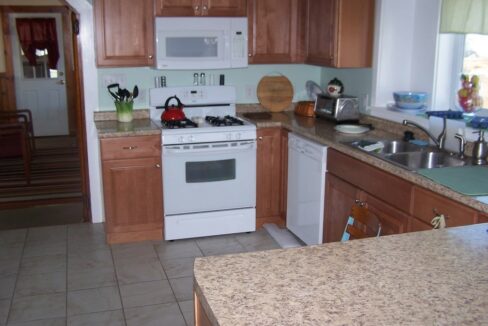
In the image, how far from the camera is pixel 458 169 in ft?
9.05

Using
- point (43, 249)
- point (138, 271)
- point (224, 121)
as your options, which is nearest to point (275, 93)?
point (224, 121)

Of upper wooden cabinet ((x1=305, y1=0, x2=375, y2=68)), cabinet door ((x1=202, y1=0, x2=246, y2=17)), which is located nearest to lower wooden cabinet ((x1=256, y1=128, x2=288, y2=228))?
upper wooden cabinet ((x1=305, y1=0, x2=375, y2=68))

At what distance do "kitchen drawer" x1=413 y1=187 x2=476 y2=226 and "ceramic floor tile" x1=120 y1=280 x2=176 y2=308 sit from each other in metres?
1.55

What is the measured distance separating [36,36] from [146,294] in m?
6.55

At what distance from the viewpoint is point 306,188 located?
3914mm

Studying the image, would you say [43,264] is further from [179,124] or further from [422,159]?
[422,159]

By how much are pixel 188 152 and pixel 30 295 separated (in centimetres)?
146

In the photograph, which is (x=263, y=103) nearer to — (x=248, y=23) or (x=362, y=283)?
(x=248, y=23)

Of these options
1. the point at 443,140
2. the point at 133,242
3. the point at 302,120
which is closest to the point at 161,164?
the point at 133,242

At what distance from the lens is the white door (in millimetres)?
8703

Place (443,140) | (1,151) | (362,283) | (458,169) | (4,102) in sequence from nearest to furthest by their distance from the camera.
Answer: (362,283) < (458,169) < (443,140) < (1,151) < (4,102)

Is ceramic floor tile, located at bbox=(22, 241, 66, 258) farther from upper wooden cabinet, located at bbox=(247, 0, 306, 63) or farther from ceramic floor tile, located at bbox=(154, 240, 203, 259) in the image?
upper wooden cabinet, located at bbox=(247, 0, 306, 63)

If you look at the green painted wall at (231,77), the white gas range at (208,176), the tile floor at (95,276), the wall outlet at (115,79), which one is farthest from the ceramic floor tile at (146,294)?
the wall outlet at (115,79)

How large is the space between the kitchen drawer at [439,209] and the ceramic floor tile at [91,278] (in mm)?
1977
